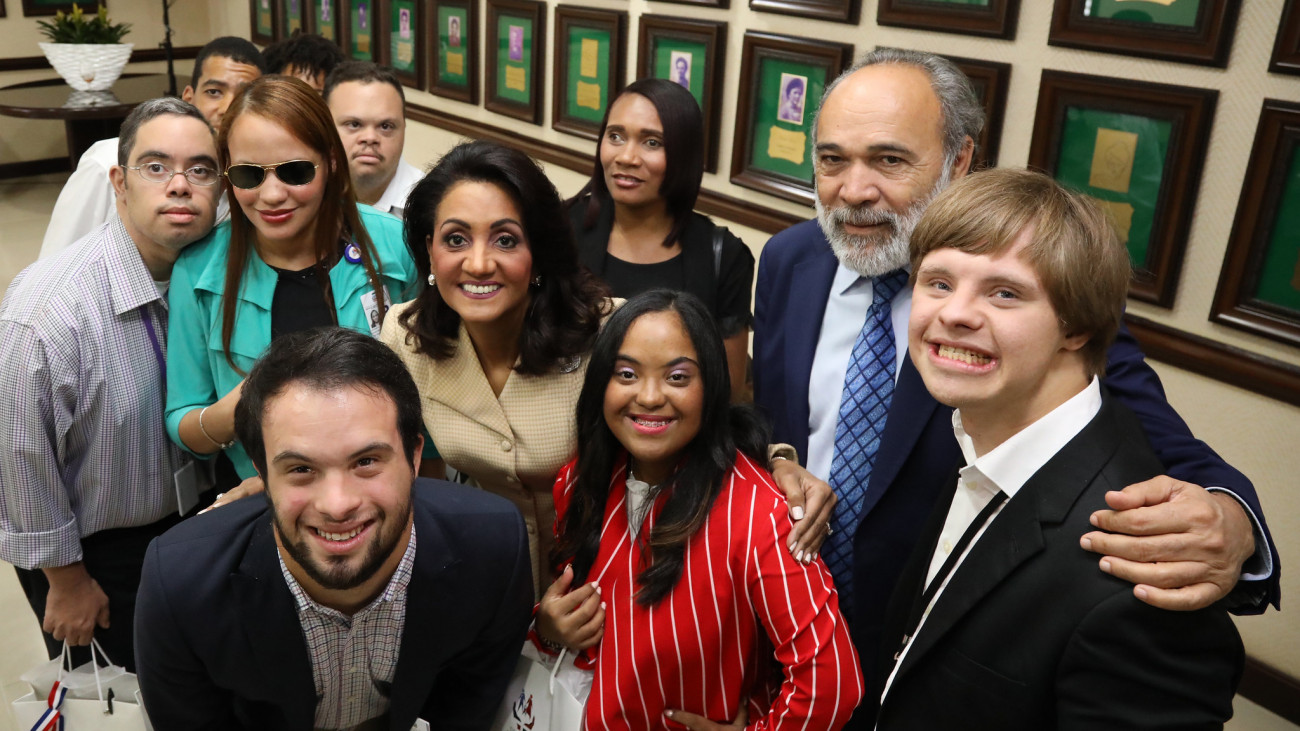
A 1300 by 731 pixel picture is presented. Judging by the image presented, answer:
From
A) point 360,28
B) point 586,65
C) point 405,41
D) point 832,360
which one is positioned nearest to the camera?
point 832,360

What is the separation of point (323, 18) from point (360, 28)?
1.83 ft

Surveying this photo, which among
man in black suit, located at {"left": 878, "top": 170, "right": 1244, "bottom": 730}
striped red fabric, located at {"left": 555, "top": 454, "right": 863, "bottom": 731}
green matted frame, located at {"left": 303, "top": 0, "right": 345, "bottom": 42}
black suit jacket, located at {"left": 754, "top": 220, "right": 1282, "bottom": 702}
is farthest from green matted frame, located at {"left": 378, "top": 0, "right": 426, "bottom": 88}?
man in black suit, located at {"left": 878, "top": 170, "right": 1244, "bottom": 730}

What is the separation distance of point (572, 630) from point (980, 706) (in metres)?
0.82

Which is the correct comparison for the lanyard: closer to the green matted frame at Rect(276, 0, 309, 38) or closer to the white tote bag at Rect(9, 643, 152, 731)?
the white tote bag at Rect(9, 643, 152, 731)

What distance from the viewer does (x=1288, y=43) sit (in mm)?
2525

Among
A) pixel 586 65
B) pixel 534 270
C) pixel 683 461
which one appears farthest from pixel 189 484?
pixel 586 65

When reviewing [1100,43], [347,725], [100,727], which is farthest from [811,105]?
[100,727]

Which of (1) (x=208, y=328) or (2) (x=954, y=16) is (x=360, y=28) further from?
(1) (x=208, y=328)

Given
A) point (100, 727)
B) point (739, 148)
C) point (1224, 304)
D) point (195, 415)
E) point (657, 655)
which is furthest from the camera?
point (739, 148)

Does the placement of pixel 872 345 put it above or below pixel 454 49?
below

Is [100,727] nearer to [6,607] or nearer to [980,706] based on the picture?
[980,706]

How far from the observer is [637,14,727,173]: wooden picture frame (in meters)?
4.20

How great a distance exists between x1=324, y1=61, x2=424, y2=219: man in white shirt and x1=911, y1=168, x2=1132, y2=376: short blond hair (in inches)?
93.9

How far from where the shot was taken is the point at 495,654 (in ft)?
6.49
